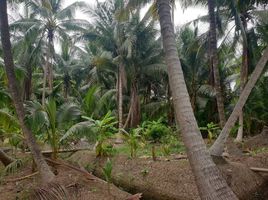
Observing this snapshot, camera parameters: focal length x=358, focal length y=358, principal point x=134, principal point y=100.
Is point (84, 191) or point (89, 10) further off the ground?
point (89, 10)

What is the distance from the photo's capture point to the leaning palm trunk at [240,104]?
9992 millimetres

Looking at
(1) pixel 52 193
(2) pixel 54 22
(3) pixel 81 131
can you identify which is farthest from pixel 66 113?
(2) pixel 54 22

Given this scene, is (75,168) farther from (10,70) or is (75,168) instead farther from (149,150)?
(149,150)

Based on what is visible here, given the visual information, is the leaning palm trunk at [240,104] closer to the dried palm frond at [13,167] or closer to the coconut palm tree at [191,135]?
the coconut palm tree at [191,135]

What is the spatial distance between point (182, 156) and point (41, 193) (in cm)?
500

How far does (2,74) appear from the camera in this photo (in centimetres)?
1402

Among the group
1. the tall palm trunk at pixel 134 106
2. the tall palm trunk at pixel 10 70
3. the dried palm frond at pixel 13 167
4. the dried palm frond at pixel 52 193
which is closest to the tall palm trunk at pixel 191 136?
the dried palm frond at pixel 52 193

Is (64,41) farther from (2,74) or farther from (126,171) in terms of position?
(126,171)

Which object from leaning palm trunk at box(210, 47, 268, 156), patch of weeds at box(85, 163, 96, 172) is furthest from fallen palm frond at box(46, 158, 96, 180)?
leaning palm trunk at box(210, 47, 268, 156)

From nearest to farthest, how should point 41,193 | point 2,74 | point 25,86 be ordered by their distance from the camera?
point 41,193 → point 2,74 → point 25,86

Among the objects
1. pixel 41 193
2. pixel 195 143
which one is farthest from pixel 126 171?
pixel 195 143

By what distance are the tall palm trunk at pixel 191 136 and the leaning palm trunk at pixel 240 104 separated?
3.69m

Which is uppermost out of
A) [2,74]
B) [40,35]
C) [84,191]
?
[40,35]

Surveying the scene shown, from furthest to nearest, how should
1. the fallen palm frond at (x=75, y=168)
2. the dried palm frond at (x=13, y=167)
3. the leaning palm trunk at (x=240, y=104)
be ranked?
1. the dried palm frond at (x=13, y=167)
2. the fallen palm frond at (x=75, y=168)
3. the leaning palm trunk at (x=240, y=104)
